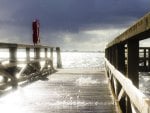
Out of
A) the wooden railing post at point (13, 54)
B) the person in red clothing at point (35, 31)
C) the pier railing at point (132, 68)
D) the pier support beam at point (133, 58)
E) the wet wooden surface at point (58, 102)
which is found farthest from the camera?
the person in red clothing at point (35, 31)

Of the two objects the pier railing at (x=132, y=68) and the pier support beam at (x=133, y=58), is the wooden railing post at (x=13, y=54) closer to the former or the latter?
the pier railing at (x=132, y=68)

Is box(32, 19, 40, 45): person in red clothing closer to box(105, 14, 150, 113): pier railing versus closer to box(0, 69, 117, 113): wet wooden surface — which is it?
box(0, 69, 117, 113): wet wooden surface

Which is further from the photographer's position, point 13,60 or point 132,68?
point 13,60

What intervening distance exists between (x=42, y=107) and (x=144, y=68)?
17.7m

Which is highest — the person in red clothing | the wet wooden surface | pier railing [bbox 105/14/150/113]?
the person in red clothing

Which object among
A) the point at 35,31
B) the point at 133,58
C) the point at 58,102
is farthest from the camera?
the point at 35,31

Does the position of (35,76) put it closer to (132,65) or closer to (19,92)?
(19,92)

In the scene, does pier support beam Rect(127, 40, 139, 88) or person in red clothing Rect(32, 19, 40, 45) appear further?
person in red clothing Rect(32, 19, 40, 45)

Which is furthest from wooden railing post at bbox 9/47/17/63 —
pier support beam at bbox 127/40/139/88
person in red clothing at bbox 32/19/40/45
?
person in red clothing at bbox 32/19/40/45

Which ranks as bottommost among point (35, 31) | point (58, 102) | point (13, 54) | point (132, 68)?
point (58, 102)

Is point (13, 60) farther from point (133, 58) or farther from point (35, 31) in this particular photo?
point (35, 31)

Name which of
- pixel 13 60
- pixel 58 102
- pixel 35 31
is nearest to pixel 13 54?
pixel 13 60

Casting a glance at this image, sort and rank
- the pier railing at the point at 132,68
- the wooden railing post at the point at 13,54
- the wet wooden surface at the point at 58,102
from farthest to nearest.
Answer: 1. the wooden railing post at the point at 13,54
2. the wet wooden surface at the point at 58,102
3. the pier railing at the point at 132,68

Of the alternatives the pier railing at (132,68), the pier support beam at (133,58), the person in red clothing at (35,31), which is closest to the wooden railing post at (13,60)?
the pier railing at (132,68)
